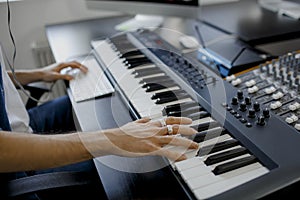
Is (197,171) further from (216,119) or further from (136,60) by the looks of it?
(136,60)

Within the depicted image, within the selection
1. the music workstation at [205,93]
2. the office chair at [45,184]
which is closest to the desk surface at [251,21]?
the music workstation at [205,93]

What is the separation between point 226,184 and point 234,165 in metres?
0.05

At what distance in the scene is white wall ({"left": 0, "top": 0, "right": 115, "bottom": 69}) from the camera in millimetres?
1711

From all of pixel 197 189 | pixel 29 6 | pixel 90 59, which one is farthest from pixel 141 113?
pixel 29 6

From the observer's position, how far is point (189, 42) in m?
1.31

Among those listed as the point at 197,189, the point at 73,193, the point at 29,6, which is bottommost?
the point at 73,193

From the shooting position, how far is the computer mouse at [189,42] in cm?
128

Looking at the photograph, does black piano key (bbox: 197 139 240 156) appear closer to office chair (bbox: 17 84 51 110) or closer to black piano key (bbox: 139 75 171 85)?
black piano key (bbox: 139 75 171 85)

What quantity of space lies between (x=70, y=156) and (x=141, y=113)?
23 cm

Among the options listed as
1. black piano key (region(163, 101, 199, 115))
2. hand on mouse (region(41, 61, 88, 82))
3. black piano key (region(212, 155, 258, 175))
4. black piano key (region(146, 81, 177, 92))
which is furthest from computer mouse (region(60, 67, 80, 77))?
black piano key (region(212, 155, 258, 175))

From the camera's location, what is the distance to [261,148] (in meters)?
0.67

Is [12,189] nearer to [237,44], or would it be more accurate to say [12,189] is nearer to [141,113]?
[141,113]

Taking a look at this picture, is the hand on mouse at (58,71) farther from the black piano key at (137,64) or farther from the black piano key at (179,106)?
the black piano key at (179,106)

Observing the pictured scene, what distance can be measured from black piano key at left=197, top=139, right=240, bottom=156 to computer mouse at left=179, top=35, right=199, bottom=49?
0.63 m
